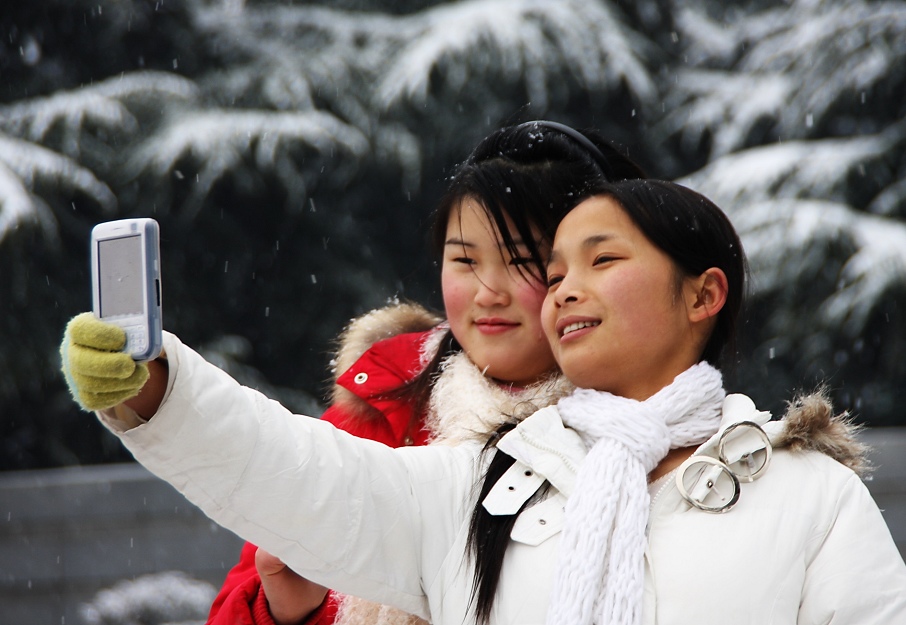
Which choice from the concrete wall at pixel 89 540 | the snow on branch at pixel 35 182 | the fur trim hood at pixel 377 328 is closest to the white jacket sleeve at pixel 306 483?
the fur trim hood at pixel 377 328

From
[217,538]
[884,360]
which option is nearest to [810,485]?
[884,360]

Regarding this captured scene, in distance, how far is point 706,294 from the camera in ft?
6.00

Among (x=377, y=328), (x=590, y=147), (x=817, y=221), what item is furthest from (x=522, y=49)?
(x=590, y=147)

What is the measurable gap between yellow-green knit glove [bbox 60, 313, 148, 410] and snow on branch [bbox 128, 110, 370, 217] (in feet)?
12.0

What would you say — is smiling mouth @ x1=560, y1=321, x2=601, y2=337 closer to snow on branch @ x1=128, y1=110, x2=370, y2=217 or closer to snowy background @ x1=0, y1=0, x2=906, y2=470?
snowy background @ x1=0, y1=0, x2=906, y2=470

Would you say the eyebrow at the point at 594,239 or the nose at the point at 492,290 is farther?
the nose at the point at 492,290

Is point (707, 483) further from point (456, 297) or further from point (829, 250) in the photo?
point (829, 250)

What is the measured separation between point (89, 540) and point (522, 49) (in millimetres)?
2890

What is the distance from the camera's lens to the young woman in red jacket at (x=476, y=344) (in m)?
1.96

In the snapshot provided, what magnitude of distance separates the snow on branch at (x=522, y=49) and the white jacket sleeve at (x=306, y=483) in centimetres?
346

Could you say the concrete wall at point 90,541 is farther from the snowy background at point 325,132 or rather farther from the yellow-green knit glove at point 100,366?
the yellow-green knit glove at point 100,366

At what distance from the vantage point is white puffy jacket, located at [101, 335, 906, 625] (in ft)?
4.92

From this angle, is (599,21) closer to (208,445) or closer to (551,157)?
(551,157)

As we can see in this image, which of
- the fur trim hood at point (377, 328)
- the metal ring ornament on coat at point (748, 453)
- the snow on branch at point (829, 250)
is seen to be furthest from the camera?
the snow on branch at point (829, 250)
